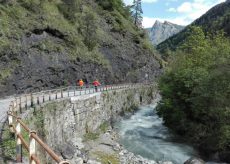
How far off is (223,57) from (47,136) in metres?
18.7

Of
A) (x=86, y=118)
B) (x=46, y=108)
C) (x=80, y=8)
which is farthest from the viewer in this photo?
(x=80, y=8)

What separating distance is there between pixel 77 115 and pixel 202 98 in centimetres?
1037

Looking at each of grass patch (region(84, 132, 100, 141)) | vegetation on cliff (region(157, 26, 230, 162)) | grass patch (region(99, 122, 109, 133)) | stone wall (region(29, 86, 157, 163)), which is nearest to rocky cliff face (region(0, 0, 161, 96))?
stone wall (region(29, 86, 157, 163))

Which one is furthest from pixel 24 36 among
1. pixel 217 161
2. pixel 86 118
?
pixel 217 161

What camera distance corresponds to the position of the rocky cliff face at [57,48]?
38656 mm

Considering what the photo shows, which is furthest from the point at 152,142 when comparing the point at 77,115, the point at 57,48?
the point at 57,48

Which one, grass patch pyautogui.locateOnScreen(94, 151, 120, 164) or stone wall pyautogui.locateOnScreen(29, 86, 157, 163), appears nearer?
stone wall pyautogui.locateOnScreen(29, 86, 157, 163)

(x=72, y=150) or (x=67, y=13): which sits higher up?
(x=67, y=13)

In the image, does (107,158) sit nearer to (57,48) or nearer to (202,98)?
(202,98)

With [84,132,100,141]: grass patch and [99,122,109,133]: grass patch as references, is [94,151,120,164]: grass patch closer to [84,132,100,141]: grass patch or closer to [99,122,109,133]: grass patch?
[84,132,100,141]: grass patch

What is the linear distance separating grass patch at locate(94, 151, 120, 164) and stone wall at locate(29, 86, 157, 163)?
211 cm

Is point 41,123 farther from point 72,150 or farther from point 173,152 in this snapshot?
point 173,152

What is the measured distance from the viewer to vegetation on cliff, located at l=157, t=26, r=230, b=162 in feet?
95.1

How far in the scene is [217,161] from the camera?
1071 inches
